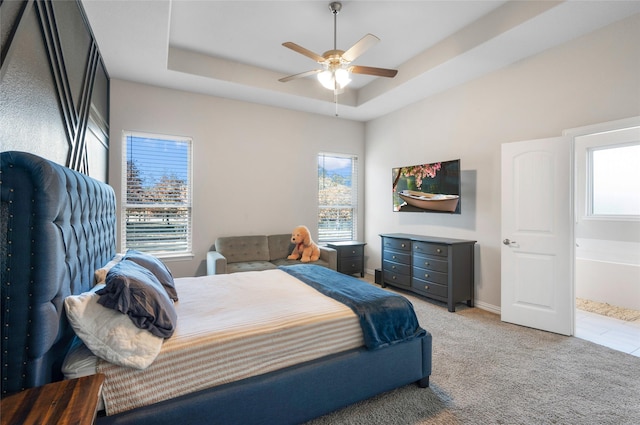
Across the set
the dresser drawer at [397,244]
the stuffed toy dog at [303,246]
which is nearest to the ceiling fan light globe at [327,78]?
the stuffed toy dog at [303,246]

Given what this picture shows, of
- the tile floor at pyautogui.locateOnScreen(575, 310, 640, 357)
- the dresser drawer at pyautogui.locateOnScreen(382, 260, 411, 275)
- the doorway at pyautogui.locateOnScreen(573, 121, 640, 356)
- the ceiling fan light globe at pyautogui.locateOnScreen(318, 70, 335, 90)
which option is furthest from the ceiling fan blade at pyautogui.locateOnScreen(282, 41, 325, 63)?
the tile floor at pyautogui.locateOnScreen(575, 310, 640, 357)

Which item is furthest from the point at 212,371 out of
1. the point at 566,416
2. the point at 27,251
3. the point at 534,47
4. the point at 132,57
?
the point at 534,47

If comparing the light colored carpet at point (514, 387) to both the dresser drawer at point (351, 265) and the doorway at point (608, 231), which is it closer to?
the doorway at point (608, 231)

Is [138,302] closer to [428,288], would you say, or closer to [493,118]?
[428,288]

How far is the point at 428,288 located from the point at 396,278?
23.6 inches

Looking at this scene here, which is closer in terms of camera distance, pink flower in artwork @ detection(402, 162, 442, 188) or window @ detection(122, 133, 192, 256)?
window @ detection(122, 133, 192, 256)

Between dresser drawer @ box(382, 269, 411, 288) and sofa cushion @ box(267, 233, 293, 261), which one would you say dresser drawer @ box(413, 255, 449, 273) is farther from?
sofa cushion @ box(267, 233, 293, 261)

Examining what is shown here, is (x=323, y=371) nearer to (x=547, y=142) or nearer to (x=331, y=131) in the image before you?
(x=547, y=142)

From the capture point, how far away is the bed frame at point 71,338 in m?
1.16

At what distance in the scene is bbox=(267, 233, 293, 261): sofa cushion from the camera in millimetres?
4714

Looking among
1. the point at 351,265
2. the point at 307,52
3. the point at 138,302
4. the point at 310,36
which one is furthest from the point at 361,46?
the point at 351,265

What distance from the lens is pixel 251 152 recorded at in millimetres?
4805

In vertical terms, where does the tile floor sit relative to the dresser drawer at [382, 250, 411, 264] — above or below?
below

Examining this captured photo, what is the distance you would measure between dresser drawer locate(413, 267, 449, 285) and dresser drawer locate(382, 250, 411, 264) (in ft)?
0.64
